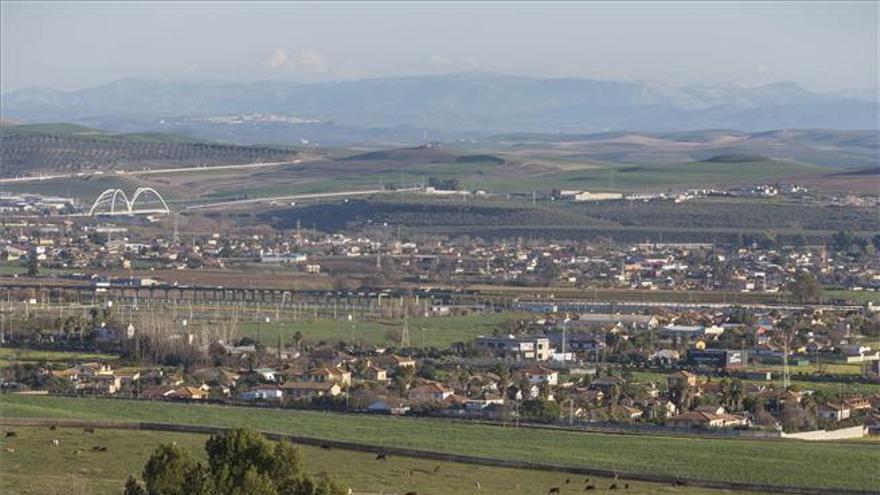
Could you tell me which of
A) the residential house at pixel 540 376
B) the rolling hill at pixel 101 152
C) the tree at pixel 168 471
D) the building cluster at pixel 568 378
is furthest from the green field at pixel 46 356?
the rolling hill at pixel 101 152

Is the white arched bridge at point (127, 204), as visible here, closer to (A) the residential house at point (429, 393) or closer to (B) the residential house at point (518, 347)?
(B) the residential house at point (518, 347)

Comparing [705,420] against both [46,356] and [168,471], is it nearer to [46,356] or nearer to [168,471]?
[46,356]

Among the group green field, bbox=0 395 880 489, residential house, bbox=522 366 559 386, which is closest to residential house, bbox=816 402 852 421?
green field, bbox=0 395 880 489

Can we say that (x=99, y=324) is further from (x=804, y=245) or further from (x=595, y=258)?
(x=804, y=245)

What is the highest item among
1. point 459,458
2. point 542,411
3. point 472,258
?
point 459,458

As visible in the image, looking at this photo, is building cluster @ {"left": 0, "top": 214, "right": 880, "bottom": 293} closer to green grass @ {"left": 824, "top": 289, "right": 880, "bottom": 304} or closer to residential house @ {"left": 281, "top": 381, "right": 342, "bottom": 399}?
green grass @ {"left": 824, "top": 289, "right": 880, "bottom": 304}

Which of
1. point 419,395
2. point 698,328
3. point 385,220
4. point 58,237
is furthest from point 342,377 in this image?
point 385,220

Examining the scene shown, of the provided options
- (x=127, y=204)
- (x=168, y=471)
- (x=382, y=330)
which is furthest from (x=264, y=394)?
(x=127, y=204)
